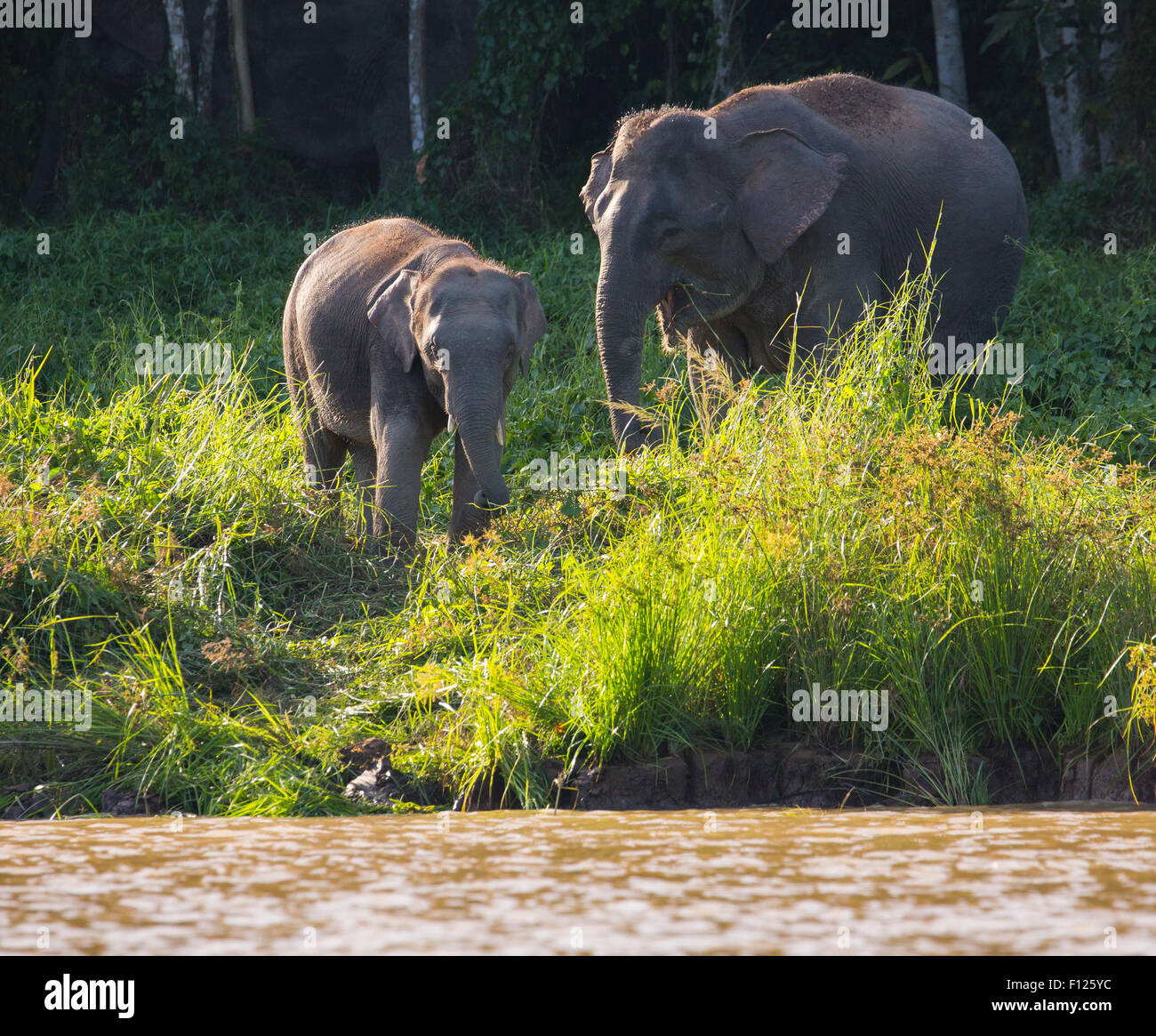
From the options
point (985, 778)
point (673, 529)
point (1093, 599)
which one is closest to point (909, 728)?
point (985, 778)

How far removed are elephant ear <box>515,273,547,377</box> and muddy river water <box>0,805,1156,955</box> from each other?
283 centimetres

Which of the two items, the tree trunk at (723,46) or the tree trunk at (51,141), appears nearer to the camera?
the tree trunk at (723,46)

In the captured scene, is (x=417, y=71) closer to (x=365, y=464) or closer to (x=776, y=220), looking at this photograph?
(x=365, y=464)

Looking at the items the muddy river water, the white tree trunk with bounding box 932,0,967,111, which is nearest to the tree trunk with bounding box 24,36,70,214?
the white tree trunk with bounding box 932,0,967,111

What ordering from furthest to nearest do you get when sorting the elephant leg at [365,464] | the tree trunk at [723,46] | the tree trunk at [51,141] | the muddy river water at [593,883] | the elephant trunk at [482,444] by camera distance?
the tree trunk at [51,141] < the tree trunk at [723,46] < the elephant leg at [365,464] < the elephant trunk at [482,444] < the muddy river water at [593,883]

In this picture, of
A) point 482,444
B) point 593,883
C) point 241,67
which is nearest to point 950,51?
point 241,67

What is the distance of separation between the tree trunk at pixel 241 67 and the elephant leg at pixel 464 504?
31.6 ft

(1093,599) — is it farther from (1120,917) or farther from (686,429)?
(686,429)

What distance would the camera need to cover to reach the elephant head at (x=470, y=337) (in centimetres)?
689

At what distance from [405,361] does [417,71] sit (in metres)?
8.83

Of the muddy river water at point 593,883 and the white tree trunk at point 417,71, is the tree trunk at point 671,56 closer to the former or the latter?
the white tree trunk at point 417,71

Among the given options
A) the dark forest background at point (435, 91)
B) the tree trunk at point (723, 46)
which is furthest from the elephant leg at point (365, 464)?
the tree trunk at point (723, 46)

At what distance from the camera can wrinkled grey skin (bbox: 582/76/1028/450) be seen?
25.3 ft

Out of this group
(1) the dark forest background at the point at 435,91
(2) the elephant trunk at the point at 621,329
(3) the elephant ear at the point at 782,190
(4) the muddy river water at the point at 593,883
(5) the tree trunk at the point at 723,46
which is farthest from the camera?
(1) the dark forest background at the point at 435,91
